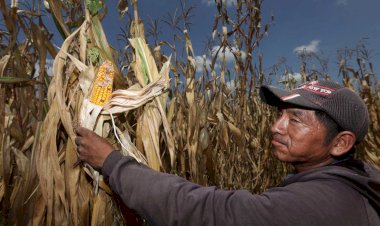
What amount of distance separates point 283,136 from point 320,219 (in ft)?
1.57

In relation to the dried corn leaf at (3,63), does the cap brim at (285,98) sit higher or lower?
lower

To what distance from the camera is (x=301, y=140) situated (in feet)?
5.37

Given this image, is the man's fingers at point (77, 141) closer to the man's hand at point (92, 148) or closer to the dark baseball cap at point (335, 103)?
the man's hand at point (92, 148)

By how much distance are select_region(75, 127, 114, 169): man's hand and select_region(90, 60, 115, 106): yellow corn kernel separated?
0.12 metres

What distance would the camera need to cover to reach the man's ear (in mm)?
1644

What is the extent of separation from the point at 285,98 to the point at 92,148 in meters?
0.83

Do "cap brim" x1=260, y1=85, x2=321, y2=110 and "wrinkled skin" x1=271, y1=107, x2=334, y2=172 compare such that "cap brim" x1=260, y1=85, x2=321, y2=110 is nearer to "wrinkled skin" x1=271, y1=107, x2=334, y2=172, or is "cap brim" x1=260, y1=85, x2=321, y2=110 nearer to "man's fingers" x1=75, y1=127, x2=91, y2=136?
"wrinkled skin" x1=271, y1=107, x2=334, y2=172

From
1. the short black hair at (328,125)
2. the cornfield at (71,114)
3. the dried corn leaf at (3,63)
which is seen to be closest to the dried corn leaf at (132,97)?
the cornfield at (71,114)

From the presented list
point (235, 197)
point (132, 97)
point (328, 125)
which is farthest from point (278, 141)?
point (132, 97)

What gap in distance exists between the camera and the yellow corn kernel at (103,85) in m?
1.43

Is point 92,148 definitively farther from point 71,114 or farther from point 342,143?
point 342,143

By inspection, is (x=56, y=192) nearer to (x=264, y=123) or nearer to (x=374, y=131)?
(x=264, y=123)

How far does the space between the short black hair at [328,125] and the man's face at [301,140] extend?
13mm

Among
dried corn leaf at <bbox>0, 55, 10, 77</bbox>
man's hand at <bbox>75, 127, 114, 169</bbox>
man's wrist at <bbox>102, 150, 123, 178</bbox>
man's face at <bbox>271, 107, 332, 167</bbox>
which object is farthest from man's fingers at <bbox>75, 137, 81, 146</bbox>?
man's face at <bbox>271, 107, 332, 167</bbox>
